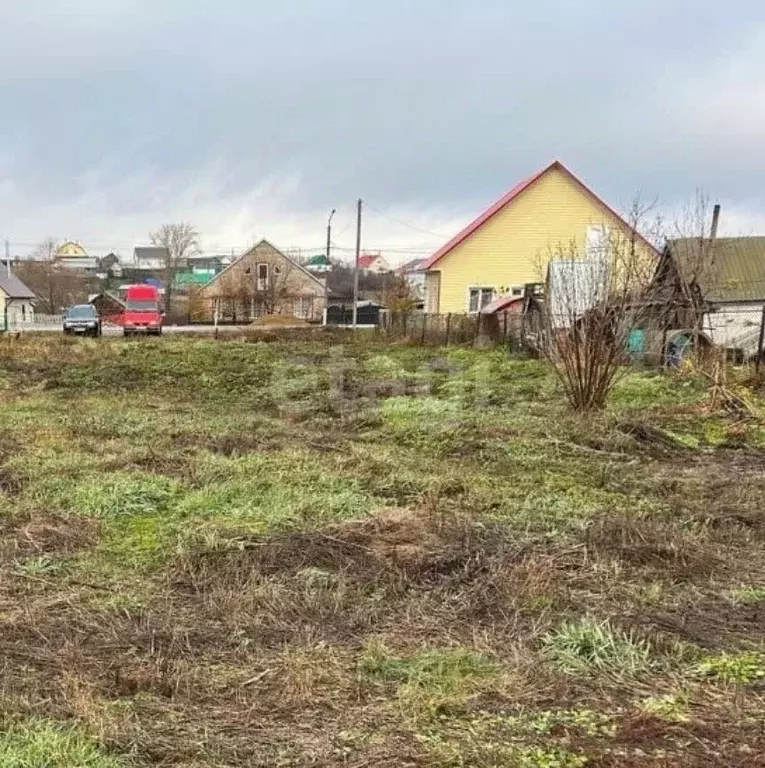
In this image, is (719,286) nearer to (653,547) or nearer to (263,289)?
(653,547)

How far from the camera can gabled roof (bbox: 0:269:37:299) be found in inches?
2156

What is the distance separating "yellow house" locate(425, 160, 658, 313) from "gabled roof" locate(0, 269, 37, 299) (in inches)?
1380

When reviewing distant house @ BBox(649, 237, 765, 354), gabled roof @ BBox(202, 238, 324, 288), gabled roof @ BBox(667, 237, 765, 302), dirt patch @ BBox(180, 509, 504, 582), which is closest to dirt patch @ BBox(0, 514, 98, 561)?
dirt patch @ BBox(180, 509, 504, 582)

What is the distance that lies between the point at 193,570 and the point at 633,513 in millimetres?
3340

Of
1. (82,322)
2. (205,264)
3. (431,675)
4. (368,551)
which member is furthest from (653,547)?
(205,264)

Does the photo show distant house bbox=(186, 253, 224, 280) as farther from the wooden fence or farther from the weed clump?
the weed clump

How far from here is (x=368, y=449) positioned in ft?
27.6

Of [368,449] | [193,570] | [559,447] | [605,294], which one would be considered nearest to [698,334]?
[605,294]

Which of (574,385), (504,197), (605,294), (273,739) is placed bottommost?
(273,739)

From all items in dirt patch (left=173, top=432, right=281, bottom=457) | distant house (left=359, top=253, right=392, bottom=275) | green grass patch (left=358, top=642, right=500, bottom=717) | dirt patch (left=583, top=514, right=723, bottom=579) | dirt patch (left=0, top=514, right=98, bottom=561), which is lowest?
green grass patch (left=358, top=642, right=500, bottom=717)

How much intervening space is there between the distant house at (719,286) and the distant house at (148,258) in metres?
75.2

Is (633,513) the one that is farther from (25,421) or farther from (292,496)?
(25,421)

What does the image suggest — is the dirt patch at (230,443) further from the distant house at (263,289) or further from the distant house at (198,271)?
the distant house at (198,271)

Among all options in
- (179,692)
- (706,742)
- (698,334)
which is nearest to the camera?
(706,742)
